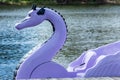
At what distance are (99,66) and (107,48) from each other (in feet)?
3.00

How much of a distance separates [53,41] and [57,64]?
1.28 ft

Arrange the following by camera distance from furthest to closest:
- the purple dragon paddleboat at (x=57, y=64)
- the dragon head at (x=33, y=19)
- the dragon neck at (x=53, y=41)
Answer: the dragon head at (x=33, y=19) < the dragon neck at (x=53, y=41) < the purple dragon paddleboat at (x=57, y=64)

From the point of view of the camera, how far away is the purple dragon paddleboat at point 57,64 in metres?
7.26

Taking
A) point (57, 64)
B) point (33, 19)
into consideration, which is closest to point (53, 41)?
point (57, 64)

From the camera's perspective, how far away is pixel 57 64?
749 centimetres

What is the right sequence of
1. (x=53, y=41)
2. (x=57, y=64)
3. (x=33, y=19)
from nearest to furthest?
(x=57, y=64) → (x=53, y=41) → (x=33, y=19)

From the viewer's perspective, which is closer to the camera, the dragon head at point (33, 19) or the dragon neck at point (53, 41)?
the dragon neck at point (53, 41)

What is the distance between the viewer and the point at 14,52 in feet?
53.5

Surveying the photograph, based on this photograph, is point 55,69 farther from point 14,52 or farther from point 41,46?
point 14,52

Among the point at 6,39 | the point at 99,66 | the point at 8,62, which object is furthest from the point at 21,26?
the point at 6,39

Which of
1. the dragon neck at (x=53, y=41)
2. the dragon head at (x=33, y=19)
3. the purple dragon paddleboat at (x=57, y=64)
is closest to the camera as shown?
the purple dragon paddleboat at (x=57, y=64)

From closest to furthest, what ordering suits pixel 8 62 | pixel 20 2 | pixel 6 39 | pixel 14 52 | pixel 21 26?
pixel 21 26, pixel 8 62, pixel 14 52, pixel 6 39, pixel 20 2

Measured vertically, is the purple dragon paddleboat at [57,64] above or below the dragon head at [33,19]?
below

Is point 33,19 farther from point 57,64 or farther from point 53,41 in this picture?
point 57,64
